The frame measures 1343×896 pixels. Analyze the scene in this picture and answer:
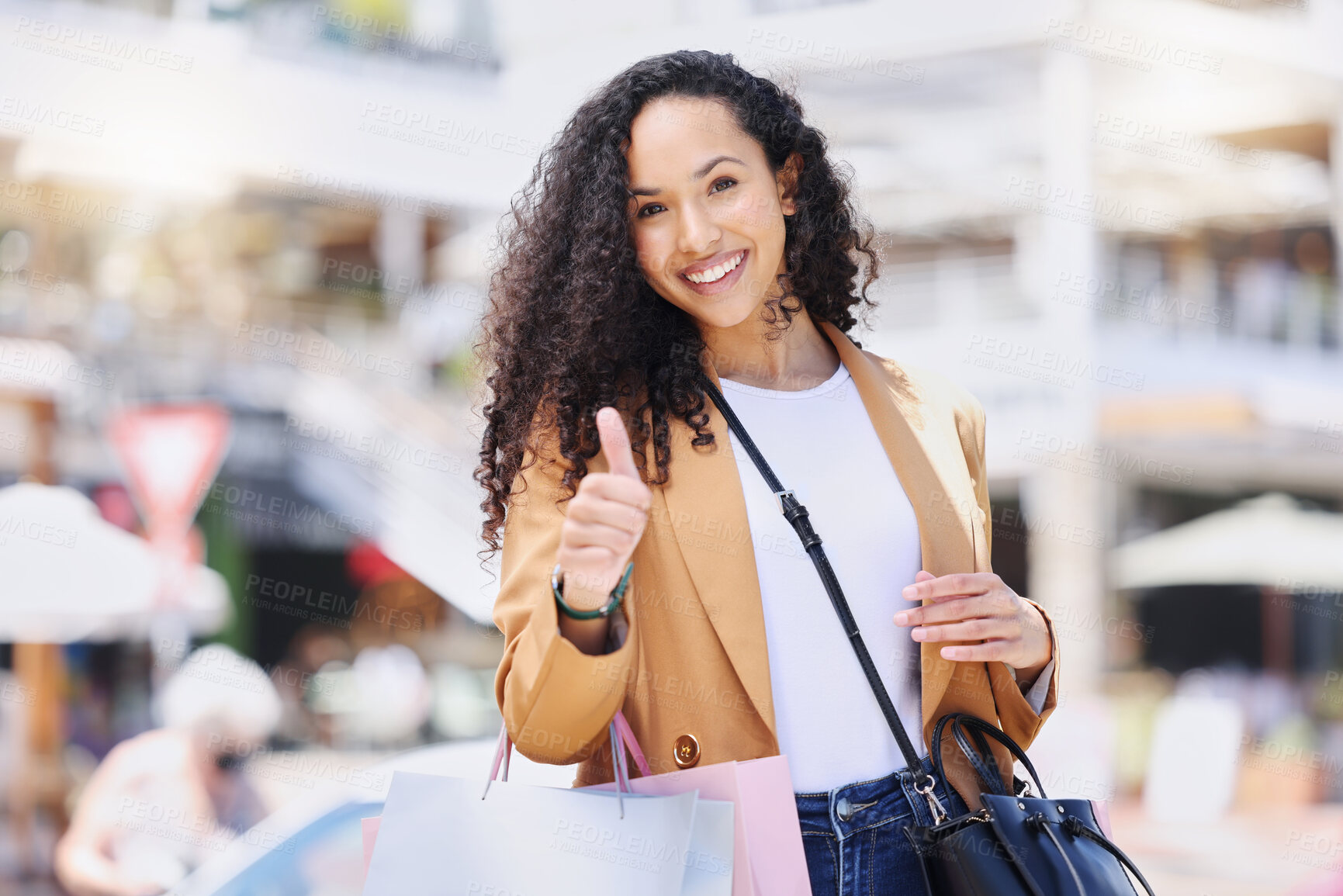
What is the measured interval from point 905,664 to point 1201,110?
45.0ft

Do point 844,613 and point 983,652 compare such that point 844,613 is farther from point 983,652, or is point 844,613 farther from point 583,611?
point 583,611

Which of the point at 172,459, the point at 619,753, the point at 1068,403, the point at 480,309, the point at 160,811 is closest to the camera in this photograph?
the point at 619,753

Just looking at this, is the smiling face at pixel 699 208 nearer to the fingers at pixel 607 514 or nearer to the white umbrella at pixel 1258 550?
the fingers at pixel 607 514

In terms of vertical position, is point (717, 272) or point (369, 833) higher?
point (717, 272)

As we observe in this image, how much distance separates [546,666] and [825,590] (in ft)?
1.36

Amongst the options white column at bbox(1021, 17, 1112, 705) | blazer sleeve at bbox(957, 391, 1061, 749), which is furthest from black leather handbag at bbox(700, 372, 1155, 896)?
white column at bbox(1021, 17, 1112, 705)

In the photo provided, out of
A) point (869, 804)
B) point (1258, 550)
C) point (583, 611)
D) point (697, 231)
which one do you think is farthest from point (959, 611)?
point (1258, 550)

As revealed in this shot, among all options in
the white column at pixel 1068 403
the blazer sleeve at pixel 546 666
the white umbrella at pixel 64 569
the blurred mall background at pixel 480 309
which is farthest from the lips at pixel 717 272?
the white column at pixel 1068 403

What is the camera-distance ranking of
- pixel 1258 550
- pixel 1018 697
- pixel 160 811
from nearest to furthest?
pixel 1018 697
pixel 160 811
pixel 1258 550

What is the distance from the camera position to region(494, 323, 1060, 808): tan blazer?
140 cm

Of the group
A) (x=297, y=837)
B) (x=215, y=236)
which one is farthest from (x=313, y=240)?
(x=297, y=837)

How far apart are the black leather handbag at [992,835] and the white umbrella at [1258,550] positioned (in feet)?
38.4

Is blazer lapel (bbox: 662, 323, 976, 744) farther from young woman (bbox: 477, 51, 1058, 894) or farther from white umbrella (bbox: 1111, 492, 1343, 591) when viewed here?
white umbrella (bbox: 1111, 492, 1343, 591)

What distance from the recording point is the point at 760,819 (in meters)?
1.39
